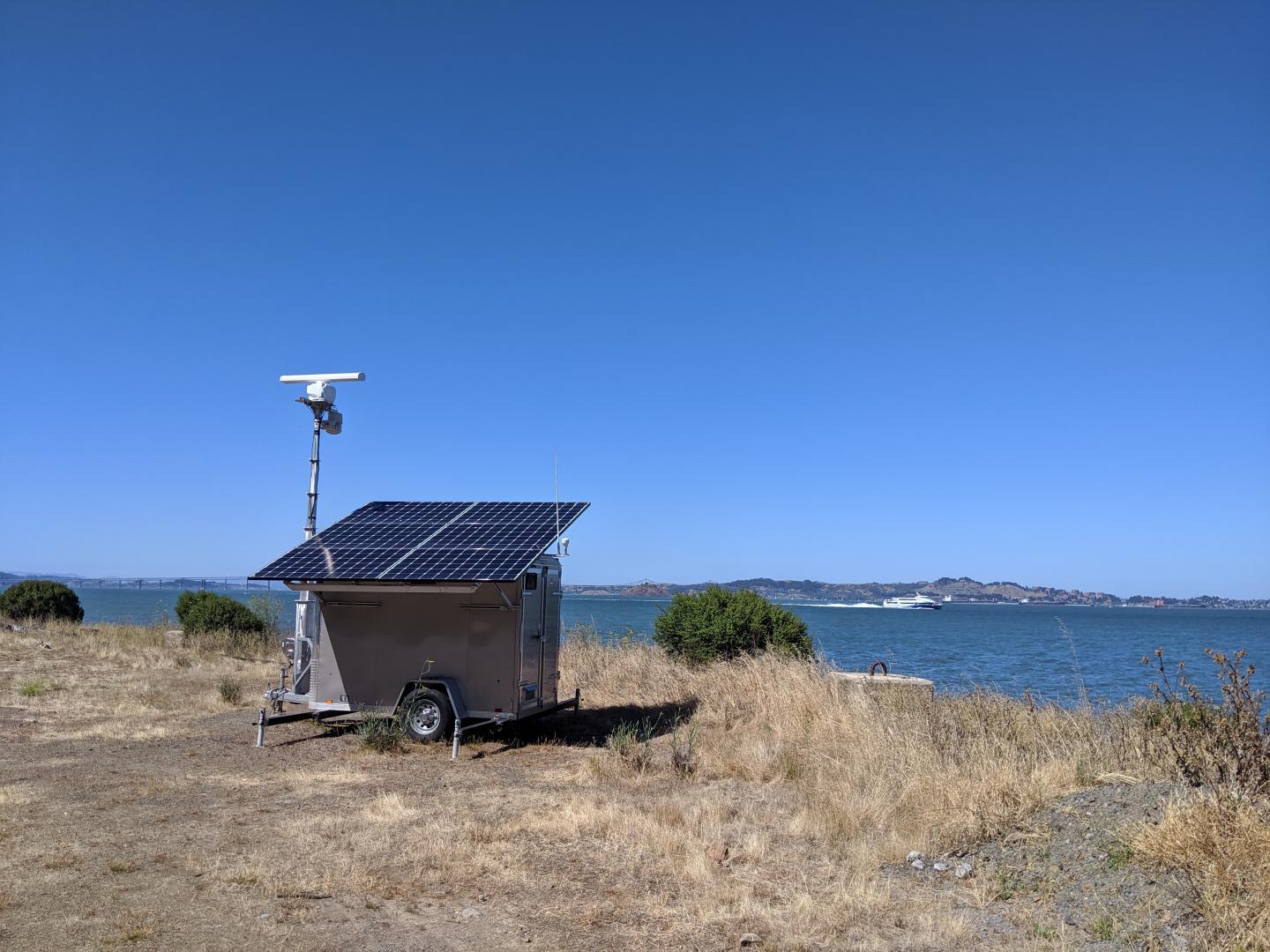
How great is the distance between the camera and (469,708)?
12.6 m

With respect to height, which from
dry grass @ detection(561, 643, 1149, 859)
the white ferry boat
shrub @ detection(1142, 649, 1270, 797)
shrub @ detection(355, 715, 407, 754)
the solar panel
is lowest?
the white ferry boat

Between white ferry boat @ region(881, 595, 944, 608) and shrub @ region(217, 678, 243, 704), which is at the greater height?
shrub @ region(217, 678, 243, 704)

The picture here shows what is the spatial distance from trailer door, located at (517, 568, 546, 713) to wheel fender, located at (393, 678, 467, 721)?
0.75 metres

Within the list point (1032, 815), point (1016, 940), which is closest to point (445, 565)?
point (1032, 815)

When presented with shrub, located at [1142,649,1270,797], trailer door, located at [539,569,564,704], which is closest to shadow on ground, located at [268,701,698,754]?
trailer door, located at [539,569,564,704]

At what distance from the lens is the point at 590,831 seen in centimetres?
829

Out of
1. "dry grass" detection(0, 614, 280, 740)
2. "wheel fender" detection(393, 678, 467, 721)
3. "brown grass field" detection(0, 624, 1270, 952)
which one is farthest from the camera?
"dry grass" detection(0, 614, 280, 740)

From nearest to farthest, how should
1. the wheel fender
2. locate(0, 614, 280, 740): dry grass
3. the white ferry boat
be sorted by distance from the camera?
the wheel fender < locate(0, 614, 280, 740): dry grass < the white ferry boat

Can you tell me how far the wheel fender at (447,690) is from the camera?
40.9ft

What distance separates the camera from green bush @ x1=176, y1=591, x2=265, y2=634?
26.0m

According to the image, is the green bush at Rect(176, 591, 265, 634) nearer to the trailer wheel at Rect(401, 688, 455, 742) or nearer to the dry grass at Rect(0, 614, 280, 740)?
the dry grass at Rect(0, 614, 280, 740)

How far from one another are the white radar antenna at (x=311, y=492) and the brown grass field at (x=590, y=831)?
88cm

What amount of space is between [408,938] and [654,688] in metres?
11.7

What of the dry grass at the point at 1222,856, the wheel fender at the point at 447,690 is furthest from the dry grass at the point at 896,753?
the wheel fender at the point at 447,690
